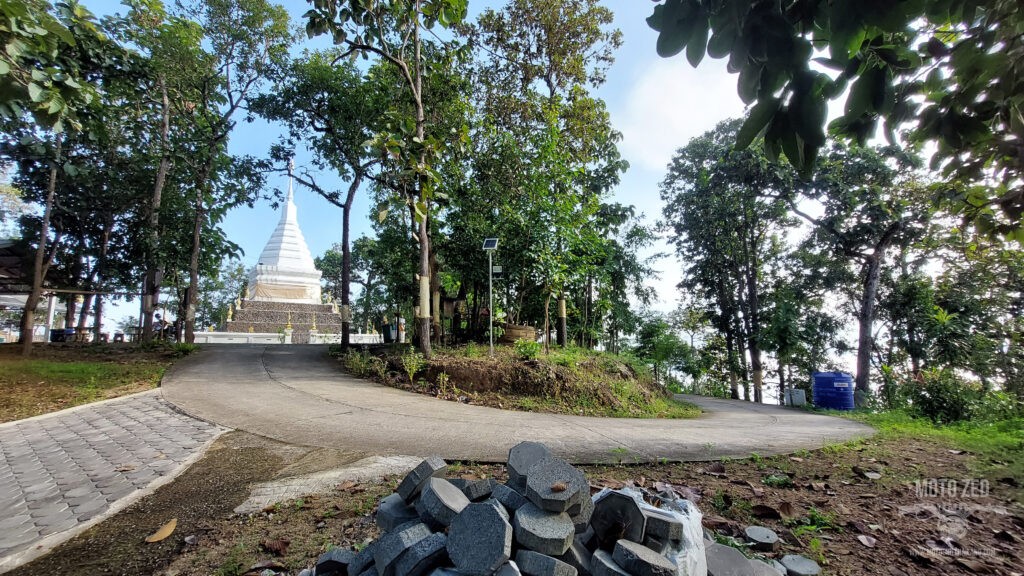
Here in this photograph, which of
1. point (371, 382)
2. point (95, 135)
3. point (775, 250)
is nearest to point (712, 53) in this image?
point (95, 135)

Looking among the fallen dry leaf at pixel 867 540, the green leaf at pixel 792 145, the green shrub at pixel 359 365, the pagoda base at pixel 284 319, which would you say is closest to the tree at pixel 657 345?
the green shrub at pixel 359 365

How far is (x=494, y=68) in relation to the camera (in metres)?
11.5

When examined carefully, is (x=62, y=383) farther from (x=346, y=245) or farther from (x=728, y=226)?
(x=728, y=226)

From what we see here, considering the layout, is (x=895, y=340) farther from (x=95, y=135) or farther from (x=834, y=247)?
(x=95, y=135)

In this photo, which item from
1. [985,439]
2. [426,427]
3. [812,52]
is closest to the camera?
[812,52]

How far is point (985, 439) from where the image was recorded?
5.14m

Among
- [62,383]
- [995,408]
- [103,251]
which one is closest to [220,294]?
[103,251]

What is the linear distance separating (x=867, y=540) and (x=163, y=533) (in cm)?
367

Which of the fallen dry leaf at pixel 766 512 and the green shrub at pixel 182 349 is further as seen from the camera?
the green shrub at pixel 182 349

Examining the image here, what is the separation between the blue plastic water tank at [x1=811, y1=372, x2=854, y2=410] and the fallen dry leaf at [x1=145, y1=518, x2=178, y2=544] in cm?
1349

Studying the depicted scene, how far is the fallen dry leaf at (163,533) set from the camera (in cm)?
214

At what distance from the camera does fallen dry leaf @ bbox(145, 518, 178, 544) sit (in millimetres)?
2145

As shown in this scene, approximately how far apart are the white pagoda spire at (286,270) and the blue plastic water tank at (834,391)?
1042 inches

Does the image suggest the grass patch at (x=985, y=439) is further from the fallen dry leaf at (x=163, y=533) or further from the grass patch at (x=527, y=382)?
the fallen dry leaf at (x=163, y=533)
